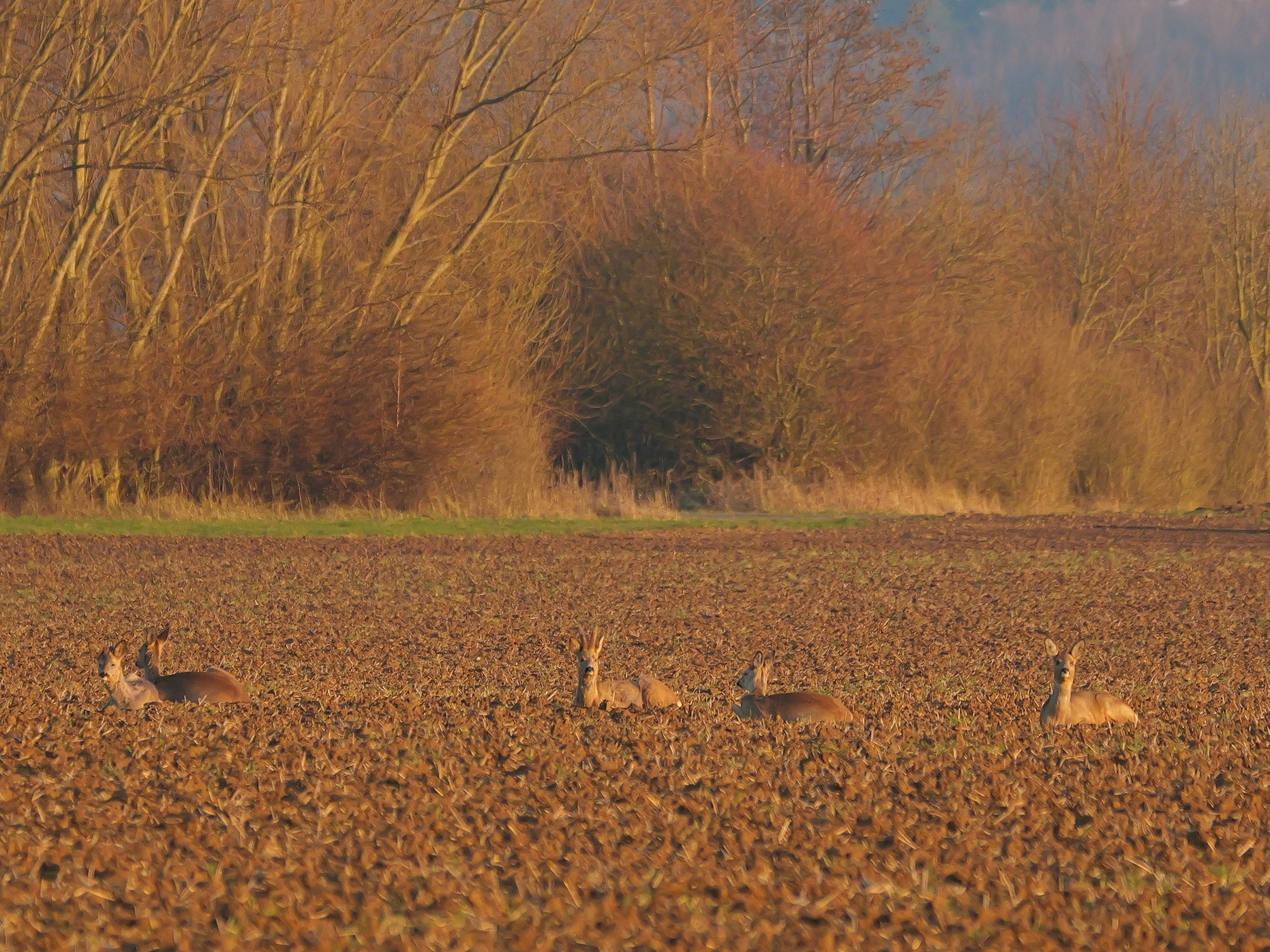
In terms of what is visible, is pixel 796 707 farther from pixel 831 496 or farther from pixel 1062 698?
pixel 831 496

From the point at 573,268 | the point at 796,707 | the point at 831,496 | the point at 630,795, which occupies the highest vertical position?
the point at 573,268

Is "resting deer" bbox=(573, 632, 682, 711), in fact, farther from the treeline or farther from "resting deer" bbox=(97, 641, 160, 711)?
the treeline

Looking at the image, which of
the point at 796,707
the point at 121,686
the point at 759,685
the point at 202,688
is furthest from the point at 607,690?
the point at 121,686

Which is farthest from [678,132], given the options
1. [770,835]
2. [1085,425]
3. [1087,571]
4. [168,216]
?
[770,835]

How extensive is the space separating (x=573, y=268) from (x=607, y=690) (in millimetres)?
34303

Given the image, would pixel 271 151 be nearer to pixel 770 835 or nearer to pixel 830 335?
pixel 830 335

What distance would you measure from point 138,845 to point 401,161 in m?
34.8

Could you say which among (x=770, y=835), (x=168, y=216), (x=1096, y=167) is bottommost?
(x=770, y=835)

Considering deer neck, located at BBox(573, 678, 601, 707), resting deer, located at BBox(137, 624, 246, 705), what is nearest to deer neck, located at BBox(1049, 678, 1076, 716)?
deer neck, located at BBox(573, 678, 601, 707)

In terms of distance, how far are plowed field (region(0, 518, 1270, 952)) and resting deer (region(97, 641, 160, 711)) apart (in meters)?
0.31

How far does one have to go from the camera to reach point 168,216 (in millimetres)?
35312

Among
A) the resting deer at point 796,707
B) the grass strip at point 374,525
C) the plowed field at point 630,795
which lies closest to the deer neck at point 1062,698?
the plowed field at point 630,795

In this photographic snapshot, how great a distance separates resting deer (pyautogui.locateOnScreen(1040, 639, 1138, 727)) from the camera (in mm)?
9820

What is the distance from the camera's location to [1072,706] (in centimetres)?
986
